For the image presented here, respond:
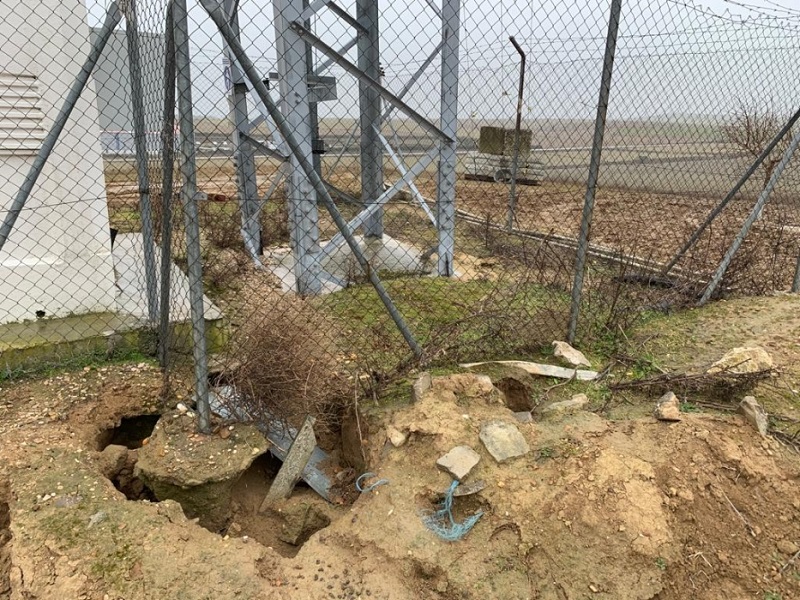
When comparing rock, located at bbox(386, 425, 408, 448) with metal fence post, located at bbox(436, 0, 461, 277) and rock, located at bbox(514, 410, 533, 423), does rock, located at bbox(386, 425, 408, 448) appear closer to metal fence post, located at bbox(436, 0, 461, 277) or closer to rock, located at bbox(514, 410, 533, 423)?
rock, located at bbox(514, 410, 533, 423)

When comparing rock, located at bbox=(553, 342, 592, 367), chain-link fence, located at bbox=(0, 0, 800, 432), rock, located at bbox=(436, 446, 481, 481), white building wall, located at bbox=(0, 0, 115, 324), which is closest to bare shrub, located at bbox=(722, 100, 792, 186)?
chain-link fence, located at bbox=(0, 0, 800, 432)

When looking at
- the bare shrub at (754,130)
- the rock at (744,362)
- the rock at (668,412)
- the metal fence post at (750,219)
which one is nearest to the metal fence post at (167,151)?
the rock at (668,412)

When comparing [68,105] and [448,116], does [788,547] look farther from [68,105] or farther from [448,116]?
[448,116]

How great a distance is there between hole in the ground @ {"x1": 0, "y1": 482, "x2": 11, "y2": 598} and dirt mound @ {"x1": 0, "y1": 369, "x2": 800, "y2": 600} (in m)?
0.02

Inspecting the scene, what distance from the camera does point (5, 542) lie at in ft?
7.99

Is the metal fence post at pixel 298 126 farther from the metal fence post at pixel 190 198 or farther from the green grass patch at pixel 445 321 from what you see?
the metal fence post at pixel 190 198

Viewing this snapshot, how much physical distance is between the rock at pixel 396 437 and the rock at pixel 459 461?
0.25 metres

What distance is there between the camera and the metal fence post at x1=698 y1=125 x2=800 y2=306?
4719 millimetres

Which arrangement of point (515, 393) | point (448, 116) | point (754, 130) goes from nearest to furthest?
point (515, 393), point (448, 116), point (754, 130)

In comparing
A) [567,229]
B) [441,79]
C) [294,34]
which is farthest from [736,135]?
[294,34]

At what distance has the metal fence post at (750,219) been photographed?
15.5 ft

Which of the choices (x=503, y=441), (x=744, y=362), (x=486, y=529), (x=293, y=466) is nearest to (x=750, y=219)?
(x=744, y=362)

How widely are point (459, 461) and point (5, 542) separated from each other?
6.63 ft

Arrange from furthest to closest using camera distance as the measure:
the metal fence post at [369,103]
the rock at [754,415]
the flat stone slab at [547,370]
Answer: the metal fence post at [369,103] → the flat stone slab at [547,370] → the rock at [754,415]
